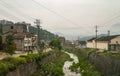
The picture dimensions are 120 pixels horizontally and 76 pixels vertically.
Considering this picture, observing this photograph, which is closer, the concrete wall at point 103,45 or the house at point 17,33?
the house at point 17,33

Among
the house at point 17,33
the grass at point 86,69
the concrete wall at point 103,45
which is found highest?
the house at point 17,33

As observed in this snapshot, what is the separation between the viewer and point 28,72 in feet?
96.9

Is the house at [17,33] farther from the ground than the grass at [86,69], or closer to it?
→ farther from the ground

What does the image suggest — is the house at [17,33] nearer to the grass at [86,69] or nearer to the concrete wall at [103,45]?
the grass at [86,69]

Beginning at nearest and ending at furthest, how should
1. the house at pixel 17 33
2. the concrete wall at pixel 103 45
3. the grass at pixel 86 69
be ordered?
1. the grass at pixel 86 69
2. the house at pixel 17 33
3. the concrete wall at pixel 103 45

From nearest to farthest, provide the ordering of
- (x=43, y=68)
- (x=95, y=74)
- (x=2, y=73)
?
1. (x=2, y=73)
2. (x=95, y=74)
3. (x=43, y=68)

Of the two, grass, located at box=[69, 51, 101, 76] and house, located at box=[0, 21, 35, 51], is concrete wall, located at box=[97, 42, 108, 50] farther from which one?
house, located at box=[0, 21, 35, 51]

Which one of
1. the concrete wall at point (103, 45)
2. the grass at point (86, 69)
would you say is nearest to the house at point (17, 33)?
the grass at point (86, 69)

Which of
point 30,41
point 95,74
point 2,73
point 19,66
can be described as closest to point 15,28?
point 30,41

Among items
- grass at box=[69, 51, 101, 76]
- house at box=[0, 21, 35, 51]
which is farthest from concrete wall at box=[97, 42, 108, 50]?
house at box=[0, 21, 35, 51]

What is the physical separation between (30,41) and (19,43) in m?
6.46

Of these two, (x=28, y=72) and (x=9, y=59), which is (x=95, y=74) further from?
(x=9, y=59)

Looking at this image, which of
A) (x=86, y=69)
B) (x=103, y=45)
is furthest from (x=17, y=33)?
(x=86, y=69)

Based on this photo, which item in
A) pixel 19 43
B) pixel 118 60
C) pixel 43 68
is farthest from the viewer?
pixel 19 43
